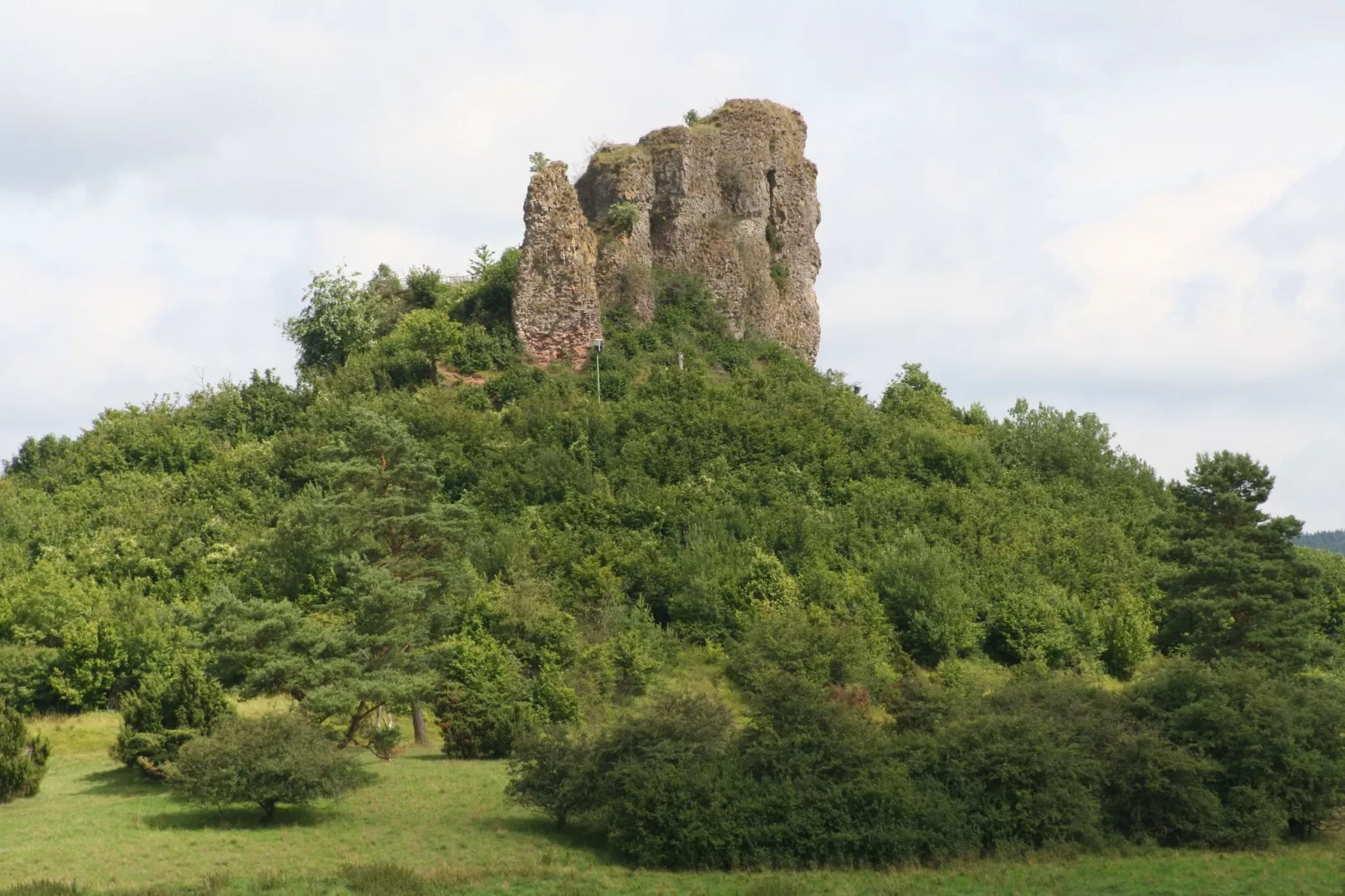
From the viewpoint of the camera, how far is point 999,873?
29.5 metres

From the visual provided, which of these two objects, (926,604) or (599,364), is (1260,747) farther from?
(599,364)

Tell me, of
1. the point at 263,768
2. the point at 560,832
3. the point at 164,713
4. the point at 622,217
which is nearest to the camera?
the point at 263,768

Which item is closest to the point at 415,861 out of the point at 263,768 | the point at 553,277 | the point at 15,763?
the point at 263,768

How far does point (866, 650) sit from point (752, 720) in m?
10.2

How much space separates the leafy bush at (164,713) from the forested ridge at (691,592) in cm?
9

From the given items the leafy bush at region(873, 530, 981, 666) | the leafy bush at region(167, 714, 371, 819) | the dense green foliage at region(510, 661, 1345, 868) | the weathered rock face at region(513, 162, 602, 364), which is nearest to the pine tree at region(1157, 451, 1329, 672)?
the dense green foliage at region(510, 661, 1345, 868)

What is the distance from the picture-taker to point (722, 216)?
64.5m

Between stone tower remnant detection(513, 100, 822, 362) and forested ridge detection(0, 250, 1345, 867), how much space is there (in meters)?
1.46

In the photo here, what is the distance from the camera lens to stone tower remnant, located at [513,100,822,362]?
58250 mm

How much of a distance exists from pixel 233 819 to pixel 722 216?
37413 mm

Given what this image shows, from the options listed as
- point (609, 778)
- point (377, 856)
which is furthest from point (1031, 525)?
point (377, 856)

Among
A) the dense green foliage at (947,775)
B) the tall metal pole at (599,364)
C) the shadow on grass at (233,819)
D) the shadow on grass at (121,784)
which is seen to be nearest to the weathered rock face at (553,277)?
the tall metal pole at (599,364)

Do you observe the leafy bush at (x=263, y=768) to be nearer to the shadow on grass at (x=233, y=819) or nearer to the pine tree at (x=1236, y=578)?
the shadow on grass at (x=233, y=819)

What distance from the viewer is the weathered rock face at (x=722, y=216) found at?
62300 millimetres
